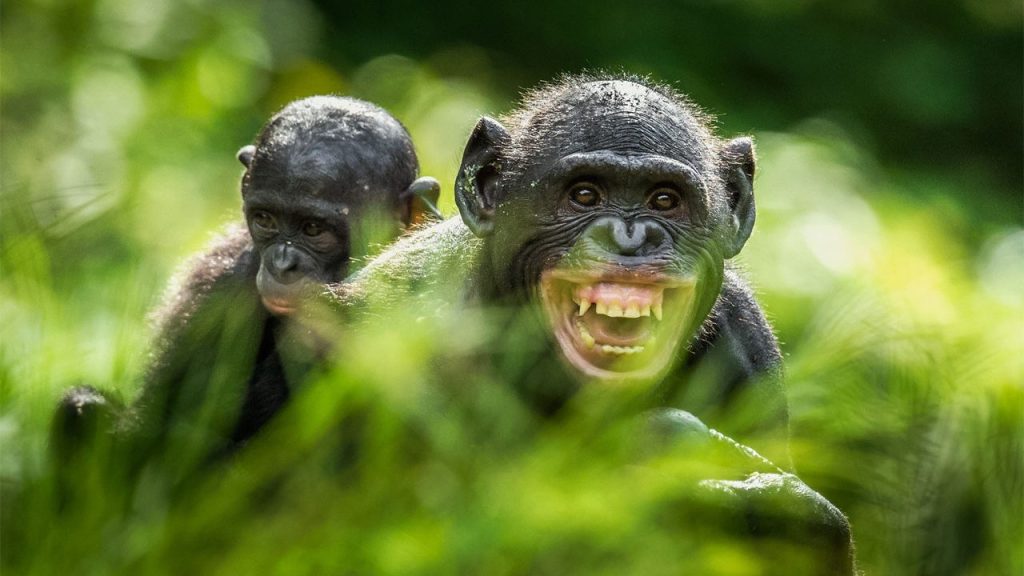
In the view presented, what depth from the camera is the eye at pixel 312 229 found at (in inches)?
228

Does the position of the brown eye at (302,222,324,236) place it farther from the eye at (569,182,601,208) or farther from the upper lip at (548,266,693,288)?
the upper lip at (548,266,693,288)

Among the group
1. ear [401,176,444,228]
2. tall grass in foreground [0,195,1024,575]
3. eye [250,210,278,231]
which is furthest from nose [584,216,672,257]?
eye [250,210,278,231]

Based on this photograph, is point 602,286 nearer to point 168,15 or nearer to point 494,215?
point 494,215

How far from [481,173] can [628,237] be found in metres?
0.63

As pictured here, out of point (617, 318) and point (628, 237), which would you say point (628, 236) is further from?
point (617, 318)

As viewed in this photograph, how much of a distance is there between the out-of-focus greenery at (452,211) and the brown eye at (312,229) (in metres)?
0.66

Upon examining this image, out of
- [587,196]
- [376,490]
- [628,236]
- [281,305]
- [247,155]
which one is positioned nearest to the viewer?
[376,490]

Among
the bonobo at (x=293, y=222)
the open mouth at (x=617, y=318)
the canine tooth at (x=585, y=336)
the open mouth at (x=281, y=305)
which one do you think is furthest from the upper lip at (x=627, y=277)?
the open mouth at (x=281, y=305)

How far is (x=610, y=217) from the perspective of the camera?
4352mm

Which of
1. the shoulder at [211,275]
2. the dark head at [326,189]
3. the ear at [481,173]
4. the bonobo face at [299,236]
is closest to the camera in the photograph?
the ear at [481,173]

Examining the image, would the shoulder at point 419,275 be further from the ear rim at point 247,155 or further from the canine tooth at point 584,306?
the ear rim at point 247,155

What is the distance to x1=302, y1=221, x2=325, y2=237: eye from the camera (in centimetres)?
579

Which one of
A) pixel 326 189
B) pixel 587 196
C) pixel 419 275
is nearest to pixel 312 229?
pixel 326 189

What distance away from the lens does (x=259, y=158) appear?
5.96 metres
